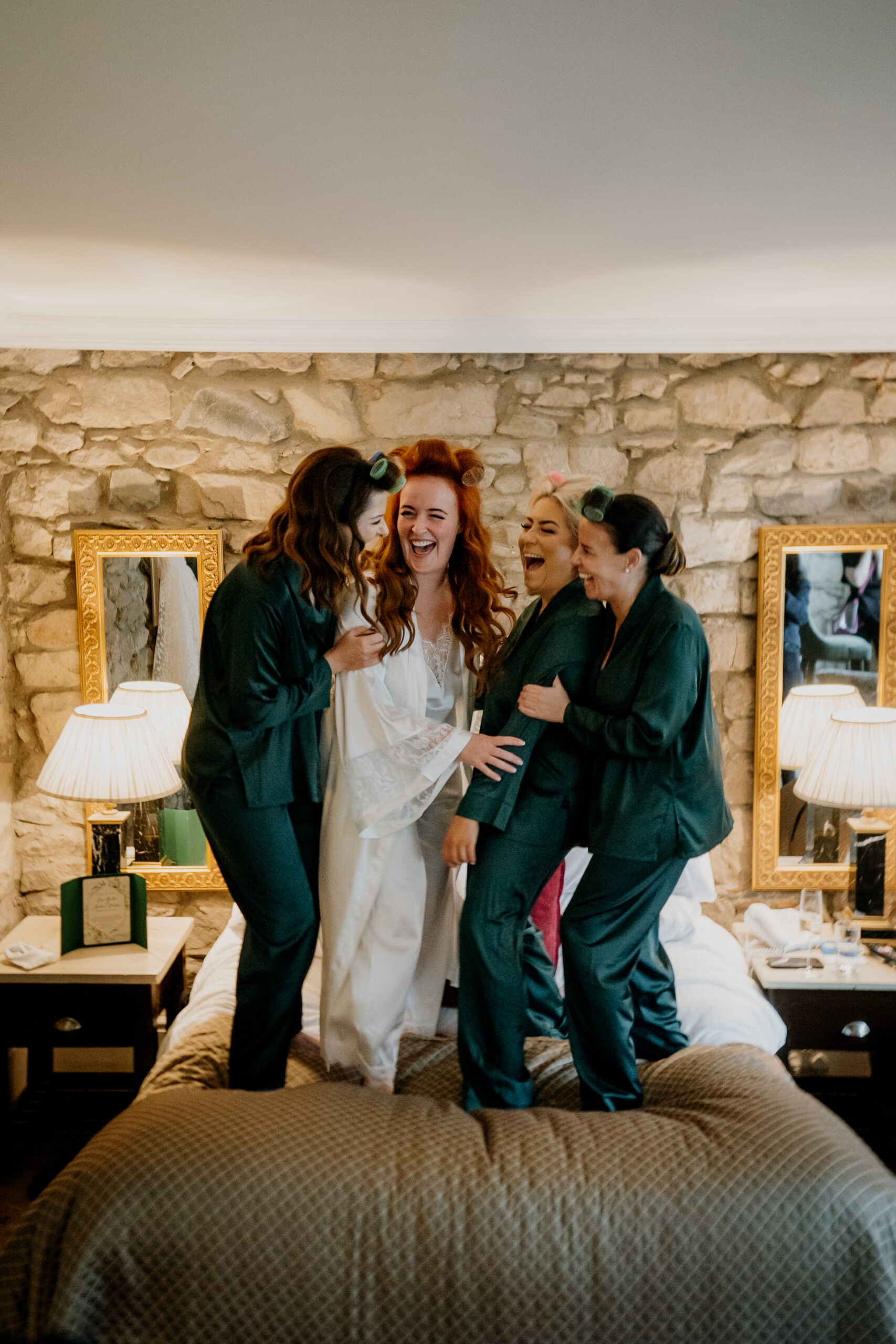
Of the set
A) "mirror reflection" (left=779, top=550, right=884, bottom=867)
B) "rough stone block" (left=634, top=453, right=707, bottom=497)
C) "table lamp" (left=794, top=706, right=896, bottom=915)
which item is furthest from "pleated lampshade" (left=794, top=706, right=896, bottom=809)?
"rough stone block" (left=634, top=453, right=707, bottom=497)

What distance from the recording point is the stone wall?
3447mm

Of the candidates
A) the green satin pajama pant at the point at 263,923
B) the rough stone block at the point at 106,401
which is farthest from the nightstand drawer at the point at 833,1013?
the rough stone block at the point at 106,401

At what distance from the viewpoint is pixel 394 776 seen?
2297 millimetres

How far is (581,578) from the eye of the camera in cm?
237

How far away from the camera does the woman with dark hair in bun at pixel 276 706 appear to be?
2184 mm

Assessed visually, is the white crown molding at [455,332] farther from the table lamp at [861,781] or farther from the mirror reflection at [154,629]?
the table lamp at [861,781]

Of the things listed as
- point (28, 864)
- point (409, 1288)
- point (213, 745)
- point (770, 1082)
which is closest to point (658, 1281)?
point (409, 1288)

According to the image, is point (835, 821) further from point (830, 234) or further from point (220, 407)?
point (220, 407)

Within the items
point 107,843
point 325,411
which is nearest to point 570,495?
point 325,411

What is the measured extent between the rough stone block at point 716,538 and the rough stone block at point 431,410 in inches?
30.7

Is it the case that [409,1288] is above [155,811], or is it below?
below

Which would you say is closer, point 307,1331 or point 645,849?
point 307,1331

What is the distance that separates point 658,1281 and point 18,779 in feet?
9.00

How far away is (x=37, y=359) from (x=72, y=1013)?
84.6 inches
